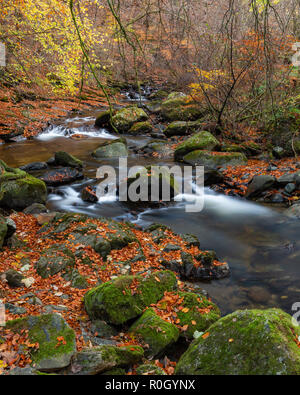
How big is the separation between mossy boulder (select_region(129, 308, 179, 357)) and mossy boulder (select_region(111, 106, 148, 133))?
13551 mm

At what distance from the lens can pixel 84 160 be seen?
472 inches

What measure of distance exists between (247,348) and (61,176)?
8473 millimetres

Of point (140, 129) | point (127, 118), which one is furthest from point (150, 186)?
point (127, 118)

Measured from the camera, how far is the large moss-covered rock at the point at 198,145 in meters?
12.0

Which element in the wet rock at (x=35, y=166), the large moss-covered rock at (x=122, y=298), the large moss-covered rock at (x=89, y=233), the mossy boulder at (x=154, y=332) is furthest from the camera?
the wet rock at (x=35, y=166)

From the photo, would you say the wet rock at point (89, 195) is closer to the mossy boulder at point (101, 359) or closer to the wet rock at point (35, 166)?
the wet rock at point (35, 166)

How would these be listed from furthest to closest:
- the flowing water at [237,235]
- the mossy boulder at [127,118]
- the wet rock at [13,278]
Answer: the mossy boulder at [127,118]
the flowing water at [237,235]
the wet rock at [13,278]

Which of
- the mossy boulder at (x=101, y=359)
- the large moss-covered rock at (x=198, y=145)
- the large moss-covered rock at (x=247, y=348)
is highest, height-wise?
the large moss-covered rock at (x=198, y=145)

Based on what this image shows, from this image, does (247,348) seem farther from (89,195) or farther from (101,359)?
(89,195)

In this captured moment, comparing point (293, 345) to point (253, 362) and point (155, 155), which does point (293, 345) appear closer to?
point (253, 362)

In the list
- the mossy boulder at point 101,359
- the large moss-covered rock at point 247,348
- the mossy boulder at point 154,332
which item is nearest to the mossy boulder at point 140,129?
the mossy boulder at point 154,332

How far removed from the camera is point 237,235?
23.1 feet

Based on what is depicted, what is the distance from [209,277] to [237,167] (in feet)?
20.5

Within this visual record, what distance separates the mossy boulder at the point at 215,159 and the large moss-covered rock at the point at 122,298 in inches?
301
